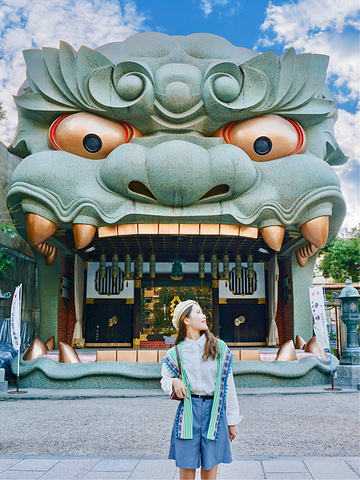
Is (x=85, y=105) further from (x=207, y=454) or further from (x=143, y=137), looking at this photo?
(x=207, y=454)

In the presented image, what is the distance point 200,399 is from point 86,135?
8.22m

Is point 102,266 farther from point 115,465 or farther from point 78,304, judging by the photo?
point 115,465

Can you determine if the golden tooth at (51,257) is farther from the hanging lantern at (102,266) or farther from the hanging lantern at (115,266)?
the hanging lantern at (115,266)

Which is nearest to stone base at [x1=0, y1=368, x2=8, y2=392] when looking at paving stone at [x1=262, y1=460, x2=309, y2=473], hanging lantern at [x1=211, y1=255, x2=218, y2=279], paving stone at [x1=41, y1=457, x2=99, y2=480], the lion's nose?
the lion's nose

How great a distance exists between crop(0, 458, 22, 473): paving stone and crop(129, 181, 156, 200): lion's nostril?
629 cm

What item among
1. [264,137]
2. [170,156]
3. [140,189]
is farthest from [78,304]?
[264,137]

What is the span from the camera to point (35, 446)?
516 centimetres

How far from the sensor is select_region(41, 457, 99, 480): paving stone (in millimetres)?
3928

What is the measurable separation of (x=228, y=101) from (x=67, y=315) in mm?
7925

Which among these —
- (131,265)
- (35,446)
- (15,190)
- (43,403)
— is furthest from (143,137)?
(35,446)

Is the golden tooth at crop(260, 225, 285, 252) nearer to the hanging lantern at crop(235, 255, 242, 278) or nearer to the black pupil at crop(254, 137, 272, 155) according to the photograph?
the black pupil at crop(254, 137, 272, 155)

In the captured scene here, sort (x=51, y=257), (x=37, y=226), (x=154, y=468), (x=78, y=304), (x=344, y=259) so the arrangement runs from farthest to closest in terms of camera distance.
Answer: (x=344, y=259) → (x=78, y=304) → (x=51, y=257) → (x=37, y=226) → (x=154, y=468)

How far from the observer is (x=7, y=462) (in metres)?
4.33

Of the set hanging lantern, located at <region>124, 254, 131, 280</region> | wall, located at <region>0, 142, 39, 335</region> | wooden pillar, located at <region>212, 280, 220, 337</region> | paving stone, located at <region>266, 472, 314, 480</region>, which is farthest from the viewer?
wall, located at <region>0, 142, 39, 335</region>
